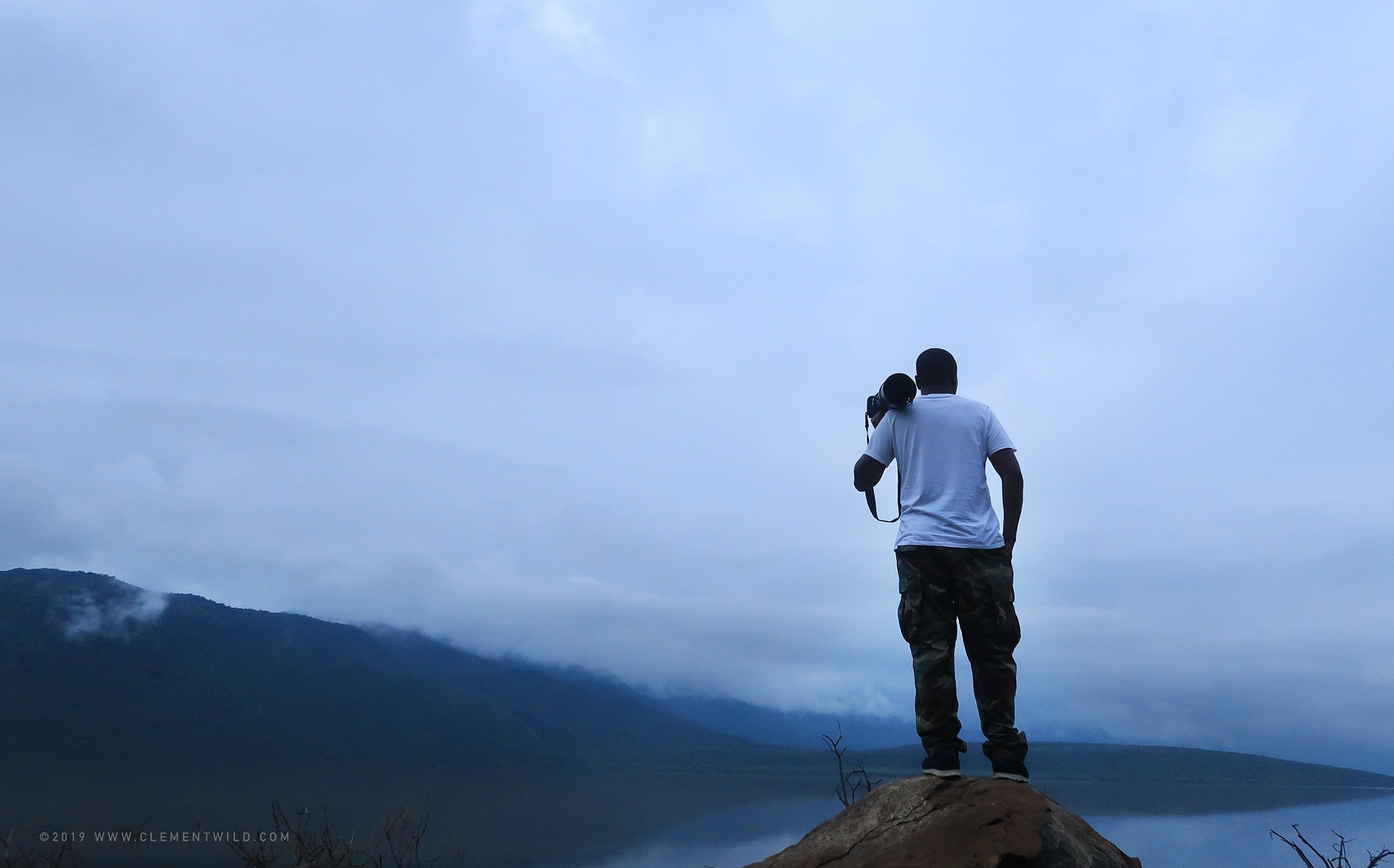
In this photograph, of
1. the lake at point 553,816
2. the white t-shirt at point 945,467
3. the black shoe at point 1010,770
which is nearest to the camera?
the black shoe at point 1010,770

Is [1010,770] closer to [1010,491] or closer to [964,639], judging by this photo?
[964,639]

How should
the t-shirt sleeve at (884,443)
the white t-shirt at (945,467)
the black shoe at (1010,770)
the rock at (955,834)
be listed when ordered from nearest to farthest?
1. the rock at (955,834)
2. the black shoe at (1010,770)
3. the white t-shirt at (945,467)
4. the t-shirt sleeve at (884,443)

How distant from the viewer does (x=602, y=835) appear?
8769cm

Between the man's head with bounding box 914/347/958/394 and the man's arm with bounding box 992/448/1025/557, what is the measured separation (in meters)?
0.60

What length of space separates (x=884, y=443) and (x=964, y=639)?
135 cm

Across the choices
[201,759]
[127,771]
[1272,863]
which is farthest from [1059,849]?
[201,759]

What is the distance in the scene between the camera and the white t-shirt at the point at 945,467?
5414 mm

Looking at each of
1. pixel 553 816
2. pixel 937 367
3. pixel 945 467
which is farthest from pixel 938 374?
pixel 553 816

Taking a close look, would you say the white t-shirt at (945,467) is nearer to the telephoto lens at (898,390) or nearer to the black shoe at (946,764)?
the telephoto lens at (898,390)

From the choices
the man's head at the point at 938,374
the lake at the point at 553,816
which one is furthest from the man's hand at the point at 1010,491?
the lake at the point at 553,816

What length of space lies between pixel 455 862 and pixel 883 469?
207 ft

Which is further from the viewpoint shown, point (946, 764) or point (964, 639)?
point (964, 639)

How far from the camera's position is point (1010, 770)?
532cm

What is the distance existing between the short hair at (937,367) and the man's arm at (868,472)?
68 centimetres
